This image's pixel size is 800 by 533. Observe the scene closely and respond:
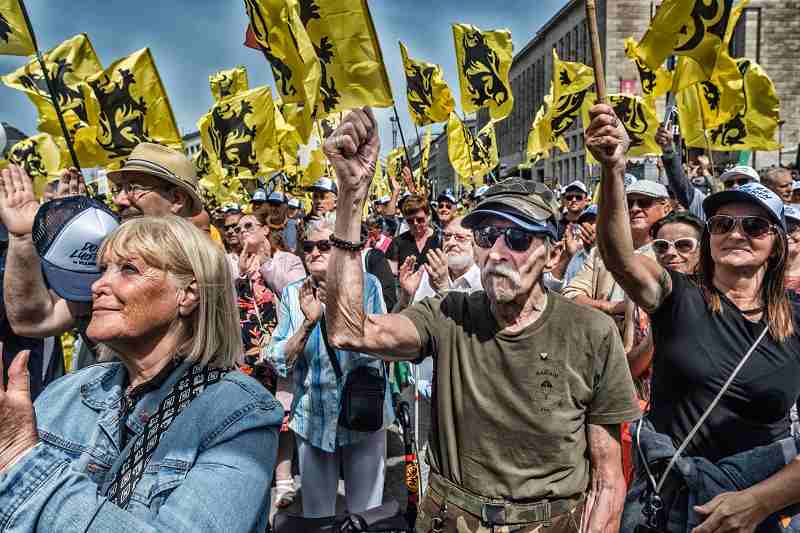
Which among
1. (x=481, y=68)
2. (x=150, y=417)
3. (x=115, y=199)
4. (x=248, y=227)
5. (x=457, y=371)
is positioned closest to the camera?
(x=150, y=417)

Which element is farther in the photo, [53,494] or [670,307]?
[670,307]

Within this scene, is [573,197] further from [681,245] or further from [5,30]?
[5,30]

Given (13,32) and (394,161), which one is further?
(394,161)

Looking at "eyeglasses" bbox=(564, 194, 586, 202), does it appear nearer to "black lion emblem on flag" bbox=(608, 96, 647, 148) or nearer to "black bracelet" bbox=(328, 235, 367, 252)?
"black lion emblem on flag" bbox=(608, 96, 647, 148)

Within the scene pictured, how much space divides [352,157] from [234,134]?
263 inches

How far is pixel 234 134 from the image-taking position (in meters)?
8.30

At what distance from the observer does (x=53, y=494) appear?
128cm

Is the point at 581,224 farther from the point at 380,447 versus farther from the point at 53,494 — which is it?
the point at 53,494

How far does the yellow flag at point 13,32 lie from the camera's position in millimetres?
4387

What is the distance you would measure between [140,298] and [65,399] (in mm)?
358

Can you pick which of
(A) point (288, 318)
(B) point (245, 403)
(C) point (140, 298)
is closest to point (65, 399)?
(C) point (140, 298)

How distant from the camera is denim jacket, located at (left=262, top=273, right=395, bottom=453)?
3580mm

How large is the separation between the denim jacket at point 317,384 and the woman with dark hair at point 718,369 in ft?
5.30

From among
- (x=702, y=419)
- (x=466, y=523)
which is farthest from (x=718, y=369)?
(x=466, y=523)
